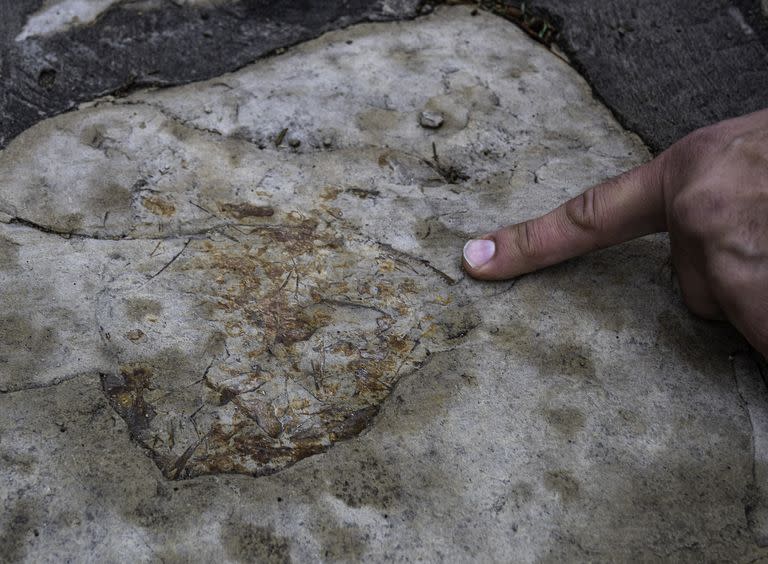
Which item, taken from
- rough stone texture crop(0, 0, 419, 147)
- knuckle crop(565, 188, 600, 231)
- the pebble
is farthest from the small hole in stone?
knuckle crop(565, 188, 600, 231)

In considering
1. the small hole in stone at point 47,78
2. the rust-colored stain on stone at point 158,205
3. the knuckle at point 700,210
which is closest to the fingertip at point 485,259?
the knuckle at point 700,210

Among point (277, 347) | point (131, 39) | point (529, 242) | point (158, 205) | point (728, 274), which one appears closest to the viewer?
point (728, 274)

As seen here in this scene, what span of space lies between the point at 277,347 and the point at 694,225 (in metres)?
0.77

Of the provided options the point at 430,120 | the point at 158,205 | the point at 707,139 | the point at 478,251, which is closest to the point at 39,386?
the point at 158,205

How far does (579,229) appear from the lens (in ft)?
4.92

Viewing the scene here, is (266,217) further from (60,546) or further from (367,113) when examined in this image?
(60,546)

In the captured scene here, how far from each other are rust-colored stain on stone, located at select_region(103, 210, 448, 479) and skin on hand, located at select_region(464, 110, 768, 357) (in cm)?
18

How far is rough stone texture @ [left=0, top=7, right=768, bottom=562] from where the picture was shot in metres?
1.18

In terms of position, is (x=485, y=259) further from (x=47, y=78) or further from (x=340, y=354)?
(x=47, y=78)

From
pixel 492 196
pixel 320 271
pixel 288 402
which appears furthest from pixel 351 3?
pixel 288 402

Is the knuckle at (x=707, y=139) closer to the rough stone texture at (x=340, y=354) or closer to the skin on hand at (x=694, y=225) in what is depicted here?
the skin on hand at (x=694, y=225)

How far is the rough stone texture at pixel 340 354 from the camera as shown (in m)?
1.18

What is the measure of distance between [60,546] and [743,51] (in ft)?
6.74

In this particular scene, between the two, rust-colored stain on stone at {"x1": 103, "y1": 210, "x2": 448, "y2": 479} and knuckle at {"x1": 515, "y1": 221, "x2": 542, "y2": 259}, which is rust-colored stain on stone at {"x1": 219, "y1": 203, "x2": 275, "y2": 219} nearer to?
rust-colored stain on stone at {"x1": 103, "y1": 210, "x2": 448, "y2": 479}
